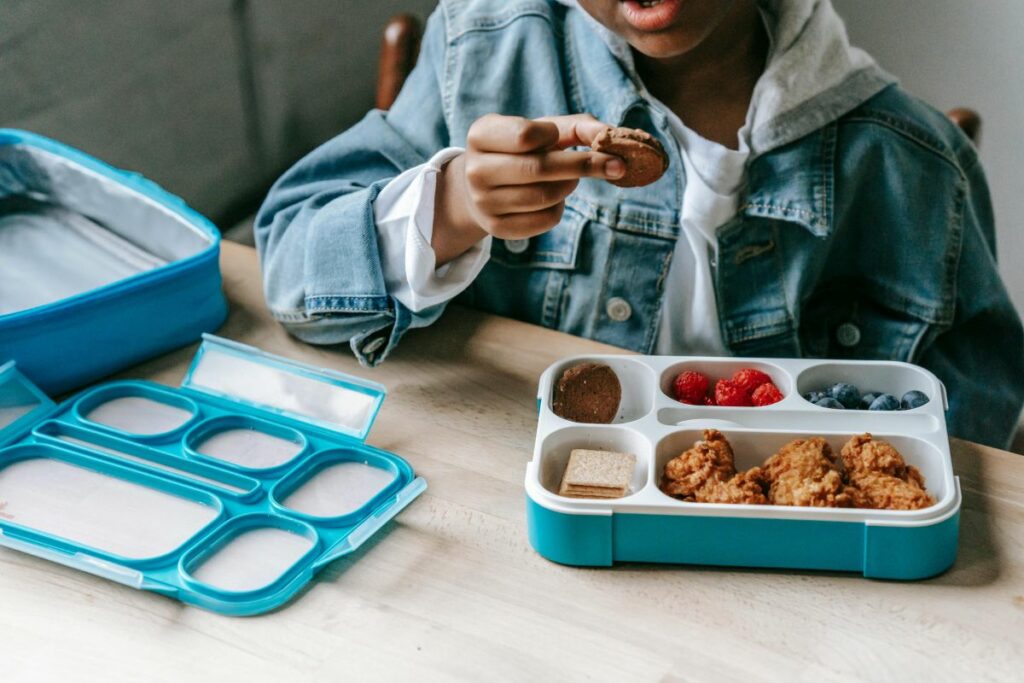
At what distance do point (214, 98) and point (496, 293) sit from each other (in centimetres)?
82

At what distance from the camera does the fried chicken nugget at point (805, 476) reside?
2.76ft

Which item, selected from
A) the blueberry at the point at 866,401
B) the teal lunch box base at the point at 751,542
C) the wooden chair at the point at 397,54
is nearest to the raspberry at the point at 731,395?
the blueberry at the point at 866,401

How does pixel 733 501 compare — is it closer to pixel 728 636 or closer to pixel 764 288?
pixel 728 636

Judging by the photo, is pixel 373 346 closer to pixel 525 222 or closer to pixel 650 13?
pixel 525 222

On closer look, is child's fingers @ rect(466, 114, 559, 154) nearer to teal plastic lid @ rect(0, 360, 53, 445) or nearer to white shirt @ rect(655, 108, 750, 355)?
white shirt @ rect(655, 108, 750, 355)

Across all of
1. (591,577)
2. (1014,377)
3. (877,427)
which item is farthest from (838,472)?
(1014,377)

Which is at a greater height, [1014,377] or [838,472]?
[838,472]

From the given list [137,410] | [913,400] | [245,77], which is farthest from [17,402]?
[245,77]

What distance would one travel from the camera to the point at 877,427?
0.95 metres

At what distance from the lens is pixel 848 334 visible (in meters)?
1.30

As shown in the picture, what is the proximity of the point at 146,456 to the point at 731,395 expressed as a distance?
0.56 meters

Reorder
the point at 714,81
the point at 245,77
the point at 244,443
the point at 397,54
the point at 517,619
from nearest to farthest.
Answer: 1. the point at 517,619
2. the point at 244,443
3. the point at 714,81
4. the point at 397,54
5. the point at 245,77

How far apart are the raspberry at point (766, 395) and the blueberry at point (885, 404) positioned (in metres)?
0.09

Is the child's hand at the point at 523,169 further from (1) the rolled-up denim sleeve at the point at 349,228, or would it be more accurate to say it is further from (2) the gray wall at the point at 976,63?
(2) the gray wall at the point at 976,63
